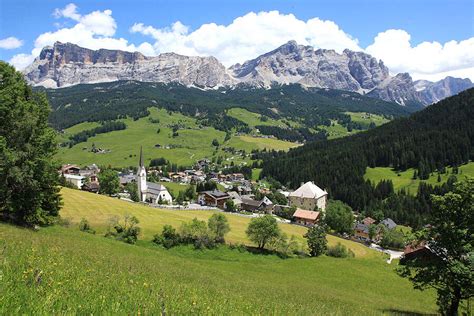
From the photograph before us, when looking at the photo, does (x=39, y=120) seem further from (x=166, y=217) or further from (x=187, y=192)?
(x=187, y=192)

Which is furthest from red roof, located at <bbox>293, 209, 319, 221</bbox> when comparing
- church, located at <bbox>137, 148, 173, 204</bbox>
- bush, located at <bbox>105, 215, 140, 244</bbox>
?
bush, located at <bbox>105, 215, 140, 244</bbox>

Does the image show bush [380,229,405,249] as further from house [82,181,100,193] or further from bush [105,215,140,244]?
house [82,181,100,193]

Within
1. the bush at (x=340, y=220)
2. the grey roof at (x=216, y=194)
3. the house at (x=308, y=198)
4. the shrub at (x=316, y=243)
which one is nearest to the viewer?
the shrub at (x=316, y=243)

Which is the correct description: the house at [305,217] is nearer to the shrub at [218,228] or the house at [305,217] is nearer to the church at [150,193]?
the church at [150,193]

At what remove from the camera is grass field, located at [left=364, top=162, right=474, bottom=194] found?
16162 cm

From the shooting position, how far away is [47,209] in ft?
135

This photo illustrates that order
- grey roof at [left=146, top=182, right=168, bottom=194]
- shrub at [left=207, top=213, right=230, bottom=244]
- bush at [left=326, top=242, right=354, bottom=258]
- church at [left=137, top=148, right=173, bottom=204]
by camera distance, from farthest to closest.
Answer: grey roof at [left=146, top=182, right=168, bottom=194], church at [left=137, top=148, right=173, bottom=204], bush at [left=326, top=242, right=354, bottom=258], shrub at [left=207, top=213, right=230, bottom=244]

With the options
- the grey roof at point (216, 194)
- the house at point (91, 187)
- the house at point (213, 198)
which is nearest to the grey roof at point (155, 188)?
the house at point (213, 198)

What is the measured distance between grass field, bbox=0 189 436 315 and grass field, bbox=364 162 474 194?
88.8m

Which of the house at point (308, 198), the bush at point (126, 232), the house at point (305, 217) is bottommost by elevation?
the bush at point (126, 232)

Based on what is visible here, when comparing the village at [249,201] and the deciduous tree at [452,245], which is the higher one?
the deciduous tree at [452,245]

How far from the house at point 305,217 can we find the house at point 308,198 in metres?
21.4

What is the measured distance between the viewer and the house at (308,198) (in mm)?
150587

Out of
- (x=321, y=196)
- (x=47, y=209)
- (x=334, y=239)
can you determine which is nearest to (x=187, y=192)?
(x=321, y=196)
